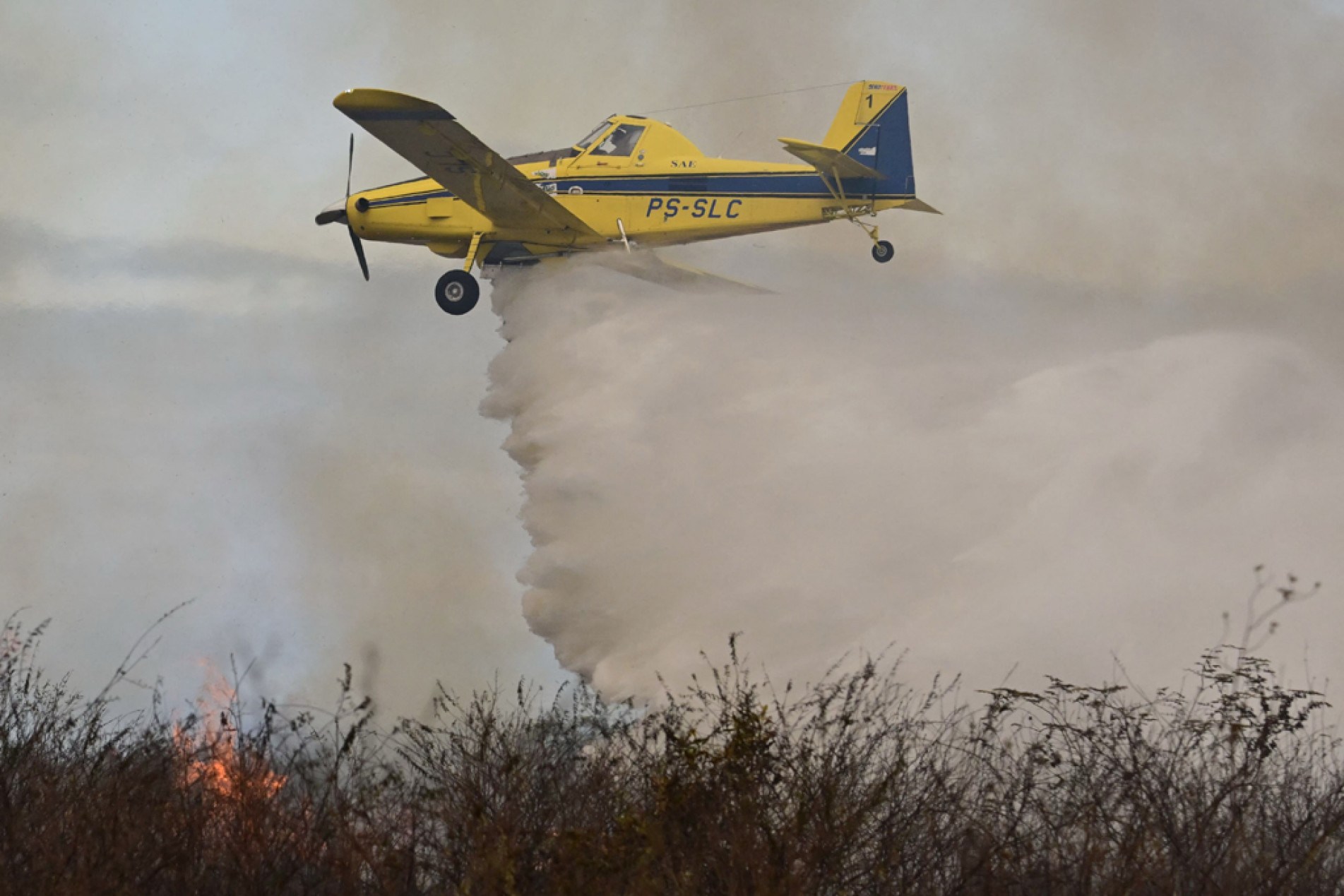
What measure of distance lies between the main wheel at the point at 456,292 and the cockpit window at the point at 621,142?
2.73 meters

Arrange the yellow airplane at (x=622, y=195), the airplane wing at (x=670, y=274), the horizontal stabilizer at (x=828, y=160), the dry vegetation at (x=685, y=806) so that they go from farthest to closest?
1. the airplane wing at (x=670, y=274)
2. the yellow airplane at (x=622, y=195)
3. the horizontal stabilizer at (x=828, y=160)
4. the dry vegetation at (x=685, y=806)

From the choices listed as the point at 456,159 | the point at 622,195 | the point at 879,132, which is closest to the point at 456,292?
the point at 456,159

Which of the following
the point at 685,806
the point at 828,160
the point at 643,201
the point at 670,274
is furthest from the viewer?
the point at 670,274

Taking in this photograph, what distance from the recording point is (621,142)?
906 inches

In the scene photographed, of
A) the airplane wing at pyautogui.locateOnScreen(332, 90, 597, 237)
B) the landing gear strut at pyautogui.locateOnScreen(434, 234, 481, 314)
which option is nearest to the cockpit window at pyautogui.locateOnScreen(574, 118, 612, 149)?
the airplane wing at pyautogui.locateOnScreen(332, 90, 597, 237)

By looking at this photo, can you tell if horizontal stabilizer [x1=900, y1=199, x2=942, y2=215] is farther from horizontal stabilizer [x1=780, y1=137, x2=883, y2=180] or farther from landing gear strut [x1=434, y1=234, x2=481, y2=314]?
landing gear strut [x1=434, y1=234, x2=481, y2=314]

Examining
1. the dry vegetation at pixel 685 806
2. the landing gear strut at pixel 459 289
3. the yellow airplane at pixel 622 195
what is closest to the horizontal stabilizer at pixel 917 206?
the yellow airplane at pixel 622 195

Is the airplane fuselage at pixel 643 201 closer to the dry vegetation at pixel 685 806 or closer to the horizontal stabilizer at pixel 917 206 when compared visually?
the horizontal stabilizer at pixel 917 206

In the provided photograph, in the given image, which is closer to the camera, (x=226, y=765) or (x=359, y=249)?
(x=226, y=765)

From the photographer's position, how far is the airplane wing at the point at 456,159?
20156mm

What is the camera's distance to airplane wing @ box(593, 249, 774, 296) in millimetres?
23969

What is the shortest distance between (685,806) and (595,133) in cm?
1640

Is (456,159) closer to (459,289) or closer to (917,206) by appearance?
(459,289)

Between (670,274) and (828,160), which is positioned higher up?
(670,274)
